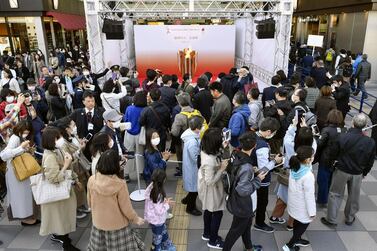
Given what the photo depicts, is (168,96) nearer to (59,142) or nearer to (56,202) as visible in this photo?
(59,142)

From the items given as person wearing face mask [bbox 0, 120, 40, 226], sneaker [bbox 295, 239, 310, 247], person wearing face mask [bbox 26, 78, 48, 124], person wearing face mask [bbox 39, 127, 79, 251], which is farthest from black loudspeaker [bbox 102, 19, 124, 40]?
sneaker [bbox 295, 239, 310, 247]

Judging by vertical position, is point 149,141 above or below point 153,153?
above

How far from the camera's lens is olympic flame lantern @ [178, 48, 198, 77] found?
13211 millimetres

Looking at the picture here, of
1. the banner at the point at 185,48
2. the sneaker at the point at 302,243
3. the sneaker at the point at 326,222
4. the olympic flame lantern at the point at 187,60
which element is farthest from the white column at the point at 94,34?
the sneaker at the point at 302,243

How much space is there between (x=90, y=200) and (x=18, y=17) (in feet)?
59.7

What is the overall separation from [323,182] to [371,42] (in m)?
11.5

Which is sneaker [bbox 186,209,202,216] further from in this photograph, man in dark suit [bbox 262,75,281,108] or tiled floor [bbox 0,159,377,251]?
man in dark suit [bbox 262,75,281,108]

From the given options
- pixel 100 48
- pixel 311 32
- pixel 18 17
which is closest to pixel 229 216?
pixel 100 48

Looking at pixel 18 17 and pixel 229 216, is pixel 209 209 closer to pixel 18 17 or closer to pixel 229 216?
pixel 229 216

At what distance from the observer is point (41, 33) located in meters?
17.8

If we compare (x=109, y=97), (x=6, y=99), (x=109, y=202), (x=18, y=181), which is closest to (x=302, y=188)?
(x=109, y=202)

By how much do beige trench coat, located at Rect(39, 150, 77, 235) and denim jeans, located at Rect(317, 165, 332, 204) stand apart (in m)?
3.49

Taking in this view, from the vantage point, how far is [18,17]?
1764cm

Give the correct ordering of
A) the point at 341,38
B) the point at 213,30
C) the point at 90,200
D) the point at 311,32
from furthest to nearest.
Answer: the point at 311,32 → the point at 341,38 → the point at 213,30 → the point at 90,200
